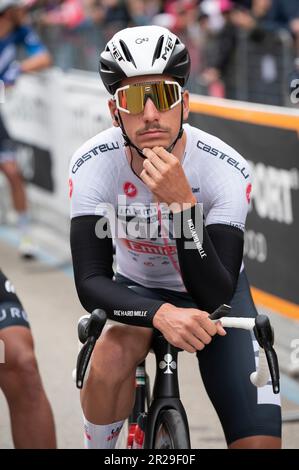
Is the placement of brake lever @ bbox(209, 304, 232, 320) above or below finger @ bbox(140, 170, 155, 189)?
below

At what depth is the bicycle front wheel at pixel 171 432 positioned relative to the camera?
3.92m

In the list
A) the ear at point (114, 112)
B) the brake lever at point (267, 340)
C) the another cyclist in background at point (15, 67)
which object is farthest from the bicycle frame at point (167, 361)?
the another cyclist in background at point (15, 67)

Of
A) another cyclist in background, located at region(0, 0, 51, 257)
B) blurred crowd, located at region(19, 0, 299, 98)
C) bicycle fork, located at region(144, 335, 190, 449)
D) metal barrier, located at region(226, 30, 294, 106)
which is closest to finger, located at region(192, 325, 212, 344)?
bicycle fork, located at region(144, 335, 190, 449)

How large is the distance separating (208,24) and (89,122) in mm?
3700

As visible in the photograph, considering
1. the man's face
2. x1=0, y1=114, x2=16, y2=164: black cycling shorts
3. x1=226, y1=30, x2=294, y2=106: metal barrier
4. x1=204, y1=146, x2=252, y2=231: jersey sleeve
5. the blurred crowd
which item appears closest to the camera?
the man's face

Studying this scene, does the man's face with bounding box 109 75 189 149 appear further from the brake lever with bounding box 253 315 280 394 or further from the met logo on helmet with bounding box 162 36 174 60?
the brake lever with bounding box 253 315 280 394

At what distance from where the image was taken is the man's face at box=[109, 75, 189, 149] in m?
4.07

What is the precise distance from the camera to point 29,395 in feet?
15.7

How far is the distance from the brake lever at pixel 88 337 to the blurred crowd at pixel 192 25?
7414mm

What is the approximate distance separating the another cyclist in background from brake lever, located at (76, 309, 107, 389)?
7.56 m

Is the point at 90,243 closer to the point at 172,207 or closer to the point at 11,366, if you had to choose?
the point at 172,207

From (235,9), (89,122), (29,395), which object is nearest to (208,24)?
(235,9)

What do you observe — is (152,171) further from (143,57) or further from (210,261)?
(143,57)

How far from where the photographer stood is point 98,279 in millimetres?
4172
